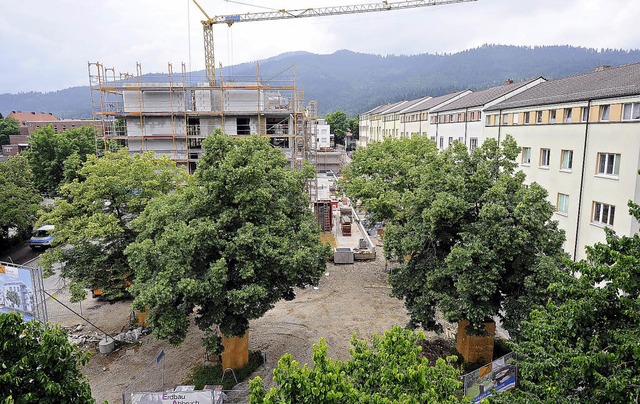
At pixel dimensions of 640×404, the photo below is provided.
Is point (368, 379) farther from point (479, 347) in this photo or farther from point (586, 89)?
point (586, 89)

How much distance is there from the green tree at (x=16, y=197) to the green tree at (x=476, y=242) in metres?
28.9

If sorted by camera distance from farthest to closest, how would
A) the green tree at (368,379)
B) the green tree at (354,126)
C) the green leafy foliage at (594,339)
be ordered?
the green tree at (354,126)
the green leafy foliage at (594,339)
the green tree at (368,379)

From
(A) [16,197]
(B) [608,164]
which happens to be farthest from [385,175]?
(A) [16,197]

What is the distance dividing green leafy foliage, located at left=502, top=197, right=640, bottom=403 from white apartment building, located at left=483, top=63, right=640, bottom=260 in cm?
1491

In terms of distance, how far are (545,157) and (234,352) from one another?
2389 centimetres

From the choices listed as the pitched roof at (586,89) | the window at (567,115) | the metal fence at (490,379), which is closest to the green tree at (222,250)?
the metal fence at (490,379)

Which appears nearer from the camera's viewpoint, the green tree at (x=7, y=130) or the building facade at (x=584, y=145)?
the building facade at (x=584, y=145)

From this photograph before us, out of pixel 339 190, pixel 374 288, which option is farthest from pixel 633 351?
pixel 339 190

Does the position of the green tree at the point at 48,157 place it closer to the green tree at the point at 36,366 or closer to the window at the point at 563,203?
the green tree at the point at 36,366

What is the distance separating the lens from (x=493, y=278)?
1420 centimetres

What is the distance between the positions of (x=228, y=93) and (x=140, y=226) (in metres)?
23.7

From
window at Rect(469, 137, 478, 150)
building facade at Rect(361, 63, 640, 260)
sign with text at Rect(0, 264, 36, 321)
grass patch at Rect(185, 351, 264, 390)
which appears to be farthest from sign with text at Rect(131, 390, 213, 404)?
window at Rect(469, 137, 478, 150)

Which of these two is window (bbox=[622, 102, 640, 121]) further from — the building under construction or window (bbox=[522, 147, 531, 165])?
the building under construction

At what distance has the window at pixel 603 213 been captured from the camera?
2267 centimetres
